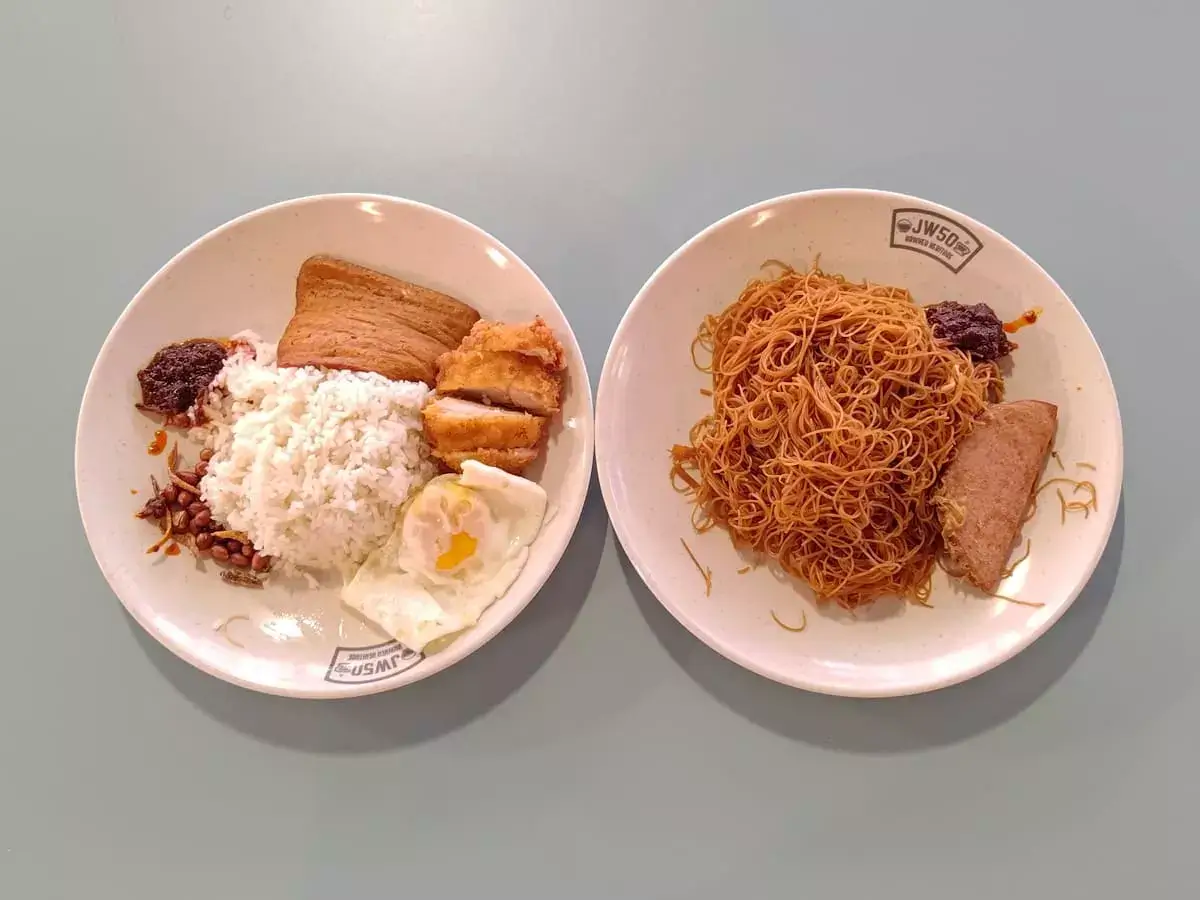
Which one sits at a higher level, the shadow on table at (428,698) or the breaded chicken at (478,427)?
the breaded chicken at (478,427)

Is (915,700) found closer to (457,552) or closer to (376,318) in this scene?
(457,552)

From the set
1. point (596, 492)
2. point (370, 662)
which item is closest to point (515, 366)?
point (596, 492)

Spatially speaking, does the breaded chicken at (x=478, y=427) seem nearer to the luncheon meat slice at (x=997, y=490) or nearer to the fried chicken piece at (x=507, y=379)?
the fried chicken piece at (x=507, y=379)

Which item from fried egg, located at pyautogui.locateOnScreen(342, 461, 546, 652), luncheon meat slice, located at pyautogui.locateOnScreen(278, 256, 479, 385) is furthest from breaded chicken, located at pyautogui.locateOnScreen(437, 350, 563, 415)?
fried egg, located at pyautogui.locateOnScreen(342, 461, 546, 652)

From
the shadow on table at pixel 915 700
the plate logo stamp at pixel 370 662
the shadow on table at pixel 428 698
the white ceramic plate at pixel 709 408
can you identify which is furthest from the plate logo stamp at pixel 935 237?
the plate logo stamp at pixel 370 662

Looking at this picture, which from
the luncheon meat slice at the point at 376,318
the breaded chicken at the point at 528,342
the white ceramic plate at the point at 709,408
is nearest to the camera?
the white ceramic plate at the point at 709,408

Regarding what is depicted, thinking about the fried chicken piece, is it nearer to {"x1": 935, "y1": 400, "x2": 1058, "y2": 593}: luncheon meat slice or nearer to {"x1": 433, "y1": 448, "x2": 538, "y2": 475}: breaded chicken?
{"x1": 433, "y1": 448, "x2": 538, "y2": 475}: breaded chicken
